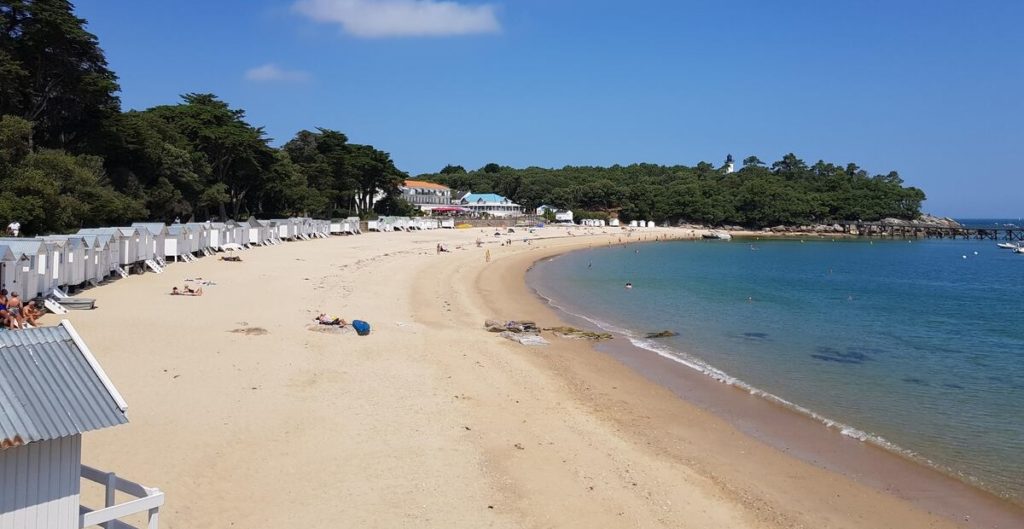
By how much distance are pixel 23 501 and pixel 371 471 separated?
4662mm

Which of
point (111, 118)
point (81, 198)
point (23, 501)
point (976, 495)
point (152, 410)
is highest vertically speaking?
point (111, 118)

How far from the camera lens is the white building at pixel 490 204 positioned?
381ft

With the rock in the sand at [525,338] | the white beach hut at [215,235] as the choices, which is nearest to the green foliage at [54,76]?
the white beach hut at [215,235]

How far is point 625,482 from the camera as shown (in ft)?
31.5

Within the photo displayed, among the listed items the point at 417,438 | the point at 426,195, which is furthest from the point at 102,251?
the point at 426,195

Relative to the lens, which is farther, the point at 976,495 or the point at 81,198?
the point at 81,198

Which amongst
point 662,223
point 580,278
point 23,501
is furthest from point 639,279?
point 662,223

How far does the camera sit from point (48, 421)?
494 centimetres

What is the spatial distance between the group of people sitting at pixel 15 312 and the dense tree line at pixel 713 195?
98.9 m

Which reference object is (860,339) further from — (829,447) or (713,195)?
(713,195)

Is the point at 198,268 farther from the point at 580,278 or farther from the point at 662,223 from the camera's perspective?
the point at 662,223

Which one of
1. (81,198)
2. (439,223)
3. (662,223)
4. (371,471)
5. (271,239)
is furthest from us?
(662,223)

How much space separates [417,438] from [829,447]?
7.16 m

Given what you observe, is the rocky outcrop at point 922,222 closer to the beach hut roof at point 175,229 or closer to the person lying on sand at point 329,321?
the beach hut roof at point 175,229
